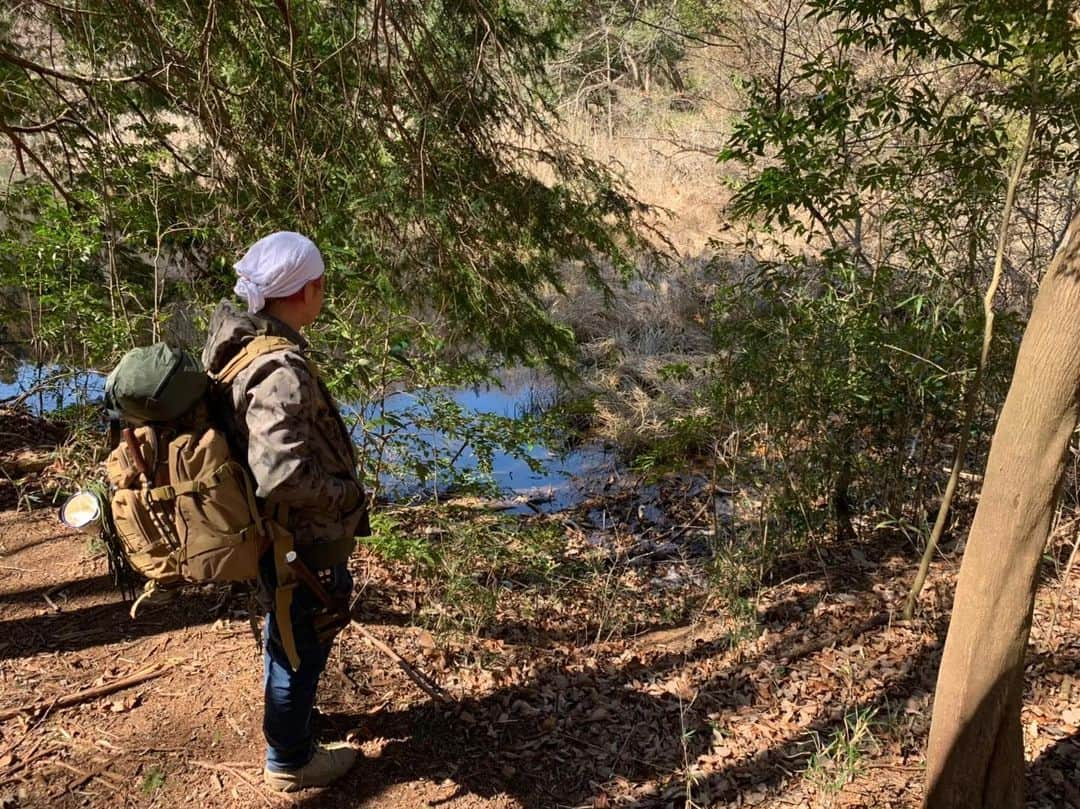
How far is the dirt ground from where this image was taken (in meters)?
3.05

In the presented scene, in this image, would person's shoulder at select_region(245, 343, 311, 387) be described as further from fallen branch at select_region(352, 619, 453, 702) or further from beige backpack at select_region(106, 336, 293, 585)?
fallen branch at select_region(352, 619, 453, 702)

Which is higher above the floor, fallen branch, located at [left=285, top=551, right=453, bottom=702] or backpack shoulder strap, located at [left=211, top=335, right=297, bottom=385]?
backpack shoulder strap, located at [left=211, top=335, right=297, bottom=385]

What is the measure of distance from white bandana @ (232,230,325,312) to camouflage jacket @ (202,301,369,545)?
0.09 meters

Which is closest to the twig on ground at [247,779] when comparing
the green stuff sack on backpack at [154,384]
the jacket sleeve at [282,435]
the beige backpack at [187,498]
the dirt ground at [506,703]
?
the dirt ground at [506,703]

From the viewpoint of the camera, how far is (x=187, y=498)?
234cm

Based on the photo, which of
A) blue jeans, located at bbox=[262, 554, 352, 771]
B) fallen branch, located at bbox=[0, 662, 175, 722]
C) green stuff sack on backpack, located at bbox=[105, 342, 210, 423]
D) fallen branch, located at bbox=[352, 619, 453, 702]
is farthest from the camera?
fallen branch, located at bbox=[352, 619, 453, 702]

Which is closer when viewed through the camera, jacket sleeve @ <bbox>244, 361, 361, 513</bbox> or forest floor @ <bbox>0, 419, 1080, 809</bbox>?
jacket sleeve @ <bbox>244, 361, 361, 513</bbox>

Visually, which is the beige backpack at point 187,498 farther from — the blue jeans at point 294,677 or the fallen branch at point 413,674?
the fallen branch at point 413,674

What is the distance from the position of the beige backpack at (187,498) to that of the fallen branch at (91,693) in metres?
1.32

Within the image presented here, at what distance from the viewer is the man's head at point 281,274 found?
95.1 inches

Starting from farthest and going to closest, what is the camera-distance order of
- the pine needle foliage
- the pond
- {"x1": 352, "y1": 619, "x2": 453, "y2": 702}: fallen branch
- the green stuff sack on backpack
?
the pond → the pine needle foliage → {"x1": 352, "y1": 619, "x2": 453, "y2": 702}: fallen branch → the green stuff sack on backpack

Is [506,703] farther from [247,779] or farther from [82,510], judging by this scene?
[82,510]

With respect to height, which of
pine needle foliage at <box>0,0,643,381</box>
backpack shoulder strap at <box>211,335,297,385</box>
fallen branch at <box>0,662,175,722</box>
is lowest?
fallen branch at <box>0,662,175,722</box>

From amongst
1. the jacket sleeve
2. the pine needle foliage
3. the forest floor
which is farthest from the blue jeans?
the pine needle foliage
